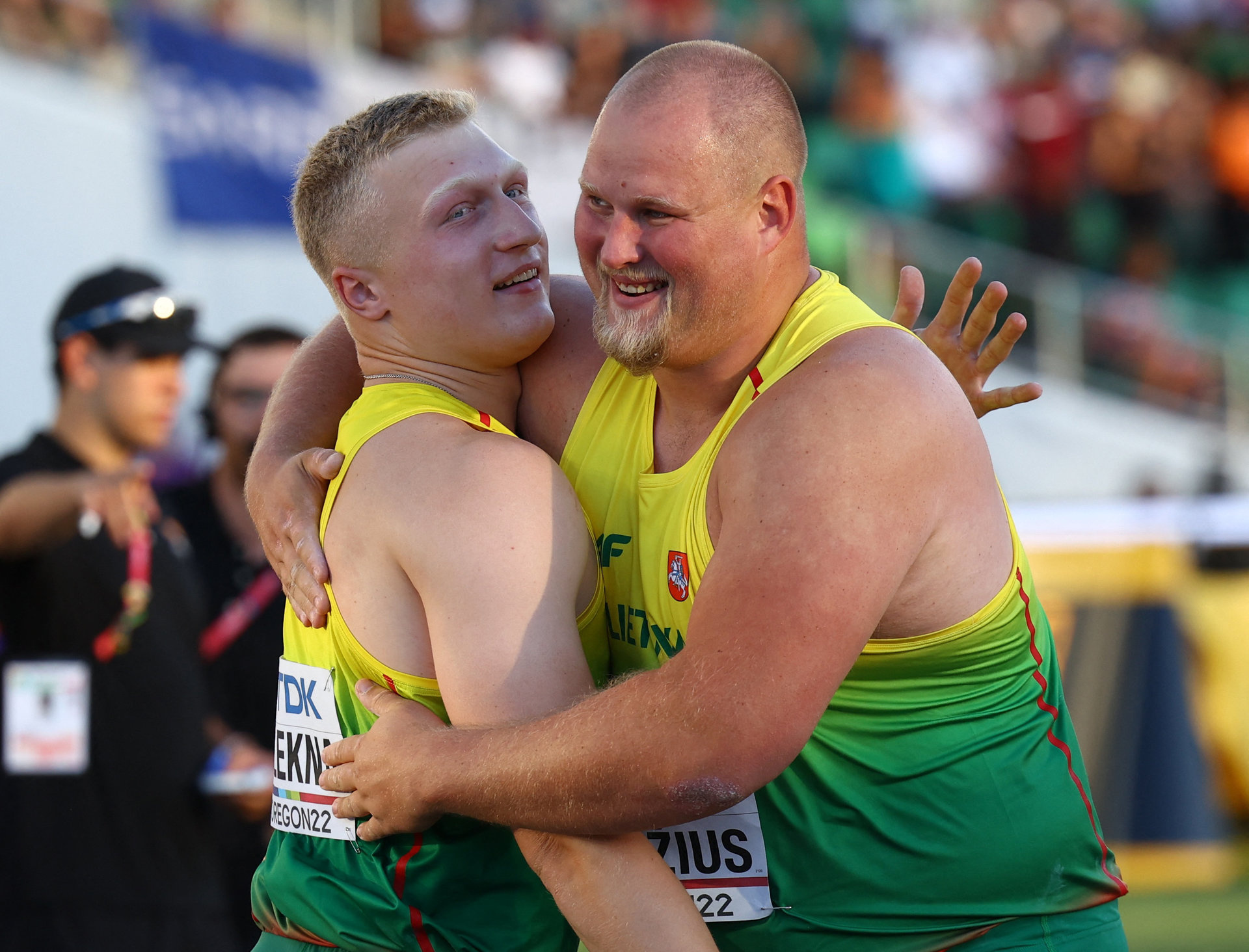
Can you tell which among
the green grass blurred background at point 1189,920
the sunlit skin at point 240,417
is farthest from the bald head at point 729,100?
the green grass blurred background at point 1189,920

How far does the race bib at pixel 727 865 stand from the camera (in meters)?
2.53

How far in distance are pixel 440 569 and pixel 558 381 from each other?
71cm

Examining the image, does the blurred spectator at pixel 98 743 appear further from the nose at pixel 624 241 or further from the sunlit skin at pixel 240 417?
the nose at pixel 624 241

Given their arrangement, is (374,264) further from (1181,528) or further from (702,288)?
(1181,528)

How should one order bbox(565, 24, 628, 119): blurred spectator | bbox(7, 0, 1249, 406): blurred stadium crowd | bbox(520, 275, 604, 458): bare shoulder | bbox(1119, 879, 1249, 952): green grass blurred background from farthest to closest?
bbox(565, 24, 628, 119): blurred spectator < bbox(7, 0, 1249, 406): blurred stadium crowd < bbox(1119, 879, 1249, 952): green grass blurred background < bbox(520, 275, 604, 458): bare shoulder

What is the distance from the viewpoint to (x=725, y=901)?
254 centimetres

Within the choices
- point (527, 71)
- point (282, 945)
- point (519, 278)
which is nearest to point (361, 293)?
point (519, 278)

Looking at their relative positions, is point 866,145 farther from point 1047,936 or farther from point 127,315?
point 1047,936

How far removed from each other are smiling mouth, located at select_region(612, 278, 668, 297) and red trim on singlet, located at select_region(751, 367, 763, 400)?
0.22 meters

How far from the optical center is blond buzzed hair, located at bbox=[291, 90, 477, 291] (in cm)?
263

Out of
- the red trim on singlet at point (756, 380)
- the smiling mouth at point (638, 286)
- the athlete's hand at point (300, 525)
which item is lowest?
the athlete's hand at point (300, 525)

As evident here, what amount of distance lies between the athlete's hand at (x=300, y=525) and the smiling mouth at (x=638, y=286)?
23.8 inches

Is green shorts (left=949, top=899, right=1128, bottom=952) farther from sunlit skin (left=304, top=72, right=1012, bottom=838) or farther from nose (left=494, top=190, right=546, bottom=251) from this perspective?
nose (left=494, top=190, right=546, bottom=251)

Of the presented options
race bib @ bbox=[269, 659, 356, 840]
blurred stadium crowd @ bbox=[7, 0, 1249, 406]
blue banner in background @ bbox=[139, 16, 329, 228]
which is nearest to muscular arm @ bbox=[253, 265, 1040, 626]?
race bib @ bbox=[269, 659, 356, 840]
